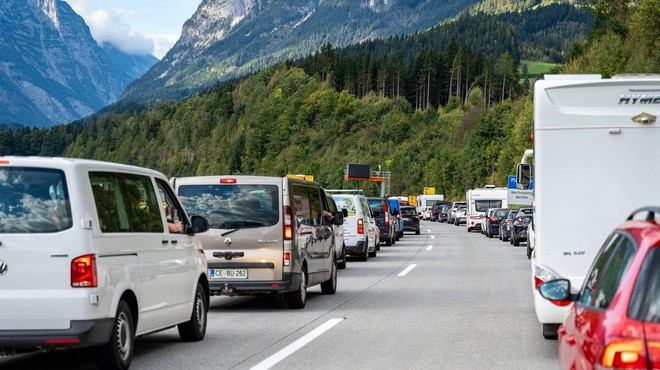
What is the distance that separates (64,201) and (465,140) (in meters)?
166

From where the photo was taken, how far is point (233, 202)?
1570 cm

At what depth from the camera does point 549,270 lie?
11289mm

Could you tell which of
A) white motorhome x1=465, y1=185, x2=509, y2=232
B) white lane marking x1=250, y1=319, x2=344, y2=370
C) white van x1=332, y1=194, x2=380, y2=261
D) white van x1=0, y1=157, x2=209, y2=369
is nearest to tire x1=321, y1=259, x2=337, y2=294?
white lane marking x1=250, y1=319, x2=344, y2=370

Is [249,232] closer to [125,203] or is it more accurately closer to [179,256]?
[179,256]

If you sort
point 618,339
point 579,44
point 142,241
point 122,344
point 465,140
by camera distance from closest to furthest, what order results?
point 618,339 → point 122,344 → point 142,241 → point 579,44 → point 465,140

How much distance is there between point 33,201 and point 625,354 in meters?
5.75

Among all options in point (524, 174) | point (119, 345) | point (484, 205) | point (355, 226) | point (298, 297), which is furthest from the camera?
point (484, 205)

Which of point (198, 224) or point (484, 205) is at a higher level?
point (198, 224)

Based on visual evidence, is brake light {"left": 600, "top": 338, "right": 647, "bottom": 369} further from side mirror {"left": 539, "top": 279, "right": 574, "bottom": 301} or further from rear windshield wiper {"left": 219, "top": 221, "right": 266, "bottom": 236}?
rear windshield wiper {"left": 219, "top": 221, "right": 266, "bottom": 236}

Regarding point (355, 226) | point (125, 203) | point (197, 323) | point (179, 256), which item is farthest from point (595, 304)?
point (355, 226)

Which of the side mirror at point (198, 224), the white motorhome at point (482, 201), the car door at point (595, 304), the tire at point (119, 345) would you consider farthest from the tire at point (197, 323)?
the white motorhome at point (482, 201)

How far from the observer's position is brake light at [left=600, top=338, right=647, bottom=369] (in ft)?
15.0

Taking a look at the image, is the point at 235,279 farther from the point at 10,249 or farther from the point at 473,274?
the point at 473,274

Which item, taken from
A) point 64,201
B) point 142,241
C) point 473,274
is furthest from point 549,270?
point 473,274
